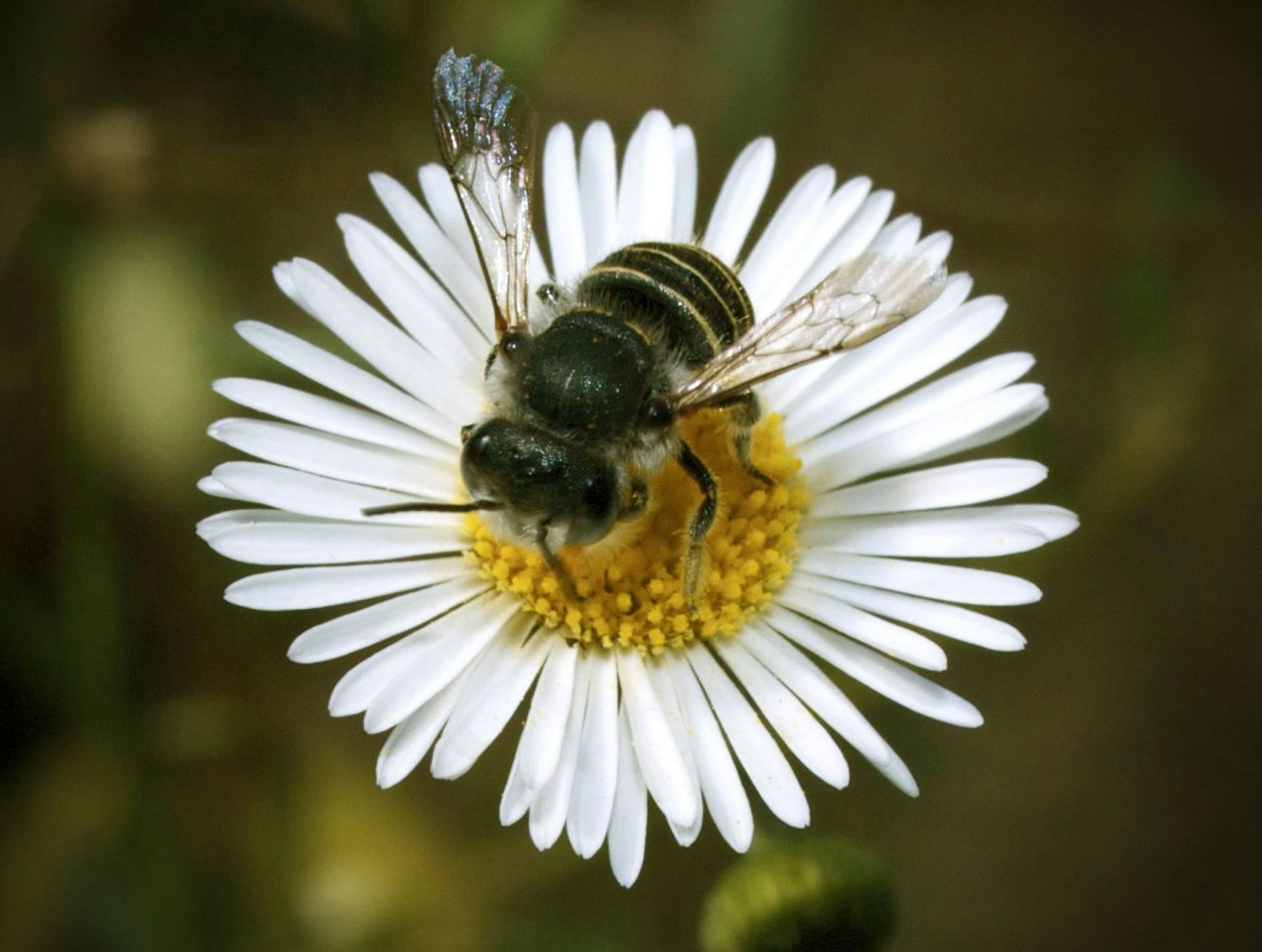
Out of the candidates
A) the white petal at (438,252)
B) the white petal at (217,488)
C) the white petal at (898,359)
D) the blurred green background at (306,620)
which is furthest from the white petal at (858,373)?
the white petal at (217,488)

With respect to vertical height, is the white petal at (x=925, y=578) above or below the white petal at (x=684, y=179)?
below

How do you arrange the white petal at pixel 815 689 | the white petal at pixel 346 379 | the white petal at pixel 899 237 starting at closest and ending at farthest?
the white petal at pixel 815 689, the white petal at pixel 346 379, the white petal at pixel 899 237

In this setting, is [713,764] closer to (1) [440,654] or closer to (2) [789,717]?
(2) [789,717]

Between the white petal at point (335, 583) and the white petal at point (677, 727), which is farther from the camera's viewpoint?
the white petal at point (335, 583)

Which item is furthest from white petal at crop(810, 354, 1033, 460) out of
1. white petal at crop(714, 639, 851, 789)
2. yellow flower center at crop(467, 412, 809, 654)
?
white petal at crop(714, 639, 851, 789)

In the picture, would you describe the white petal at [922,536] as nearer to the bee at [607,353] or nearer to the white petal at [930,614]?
the white petal at [930,614]

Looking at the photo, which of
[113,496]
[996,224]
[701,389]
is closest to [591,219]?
[701,389]

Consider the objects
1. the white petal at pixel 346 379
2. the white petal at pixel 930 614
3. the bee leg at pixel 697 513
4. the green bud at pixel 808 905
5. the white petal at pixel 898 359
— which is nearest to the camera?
the white petal at pixel 930 614

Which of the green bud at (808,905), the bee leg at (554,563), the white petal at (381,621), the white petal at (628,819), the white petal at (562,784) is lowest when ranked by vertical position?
the green bud at (808,905)
